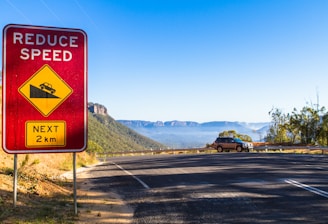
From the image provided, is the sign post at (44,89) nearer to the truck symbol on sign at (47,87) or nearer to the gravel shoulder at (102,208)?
the truck symbol on sign at (47,87)

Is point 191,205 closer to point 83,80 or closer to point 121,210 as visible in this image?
point 121,210

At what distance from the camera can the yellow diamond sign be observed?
18.4 ft

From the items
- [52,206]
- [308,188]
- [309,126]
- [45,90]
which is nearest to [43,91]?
[45,90]

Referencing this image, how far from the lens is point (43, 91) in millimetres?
5688

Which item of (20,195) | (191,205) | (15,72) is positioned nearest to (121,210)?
(191,205)

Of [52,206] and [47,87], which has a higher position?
[47,87]

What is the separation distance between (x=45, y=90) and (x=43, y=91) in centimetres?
4

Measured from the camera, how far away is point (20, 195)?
6.88 metres

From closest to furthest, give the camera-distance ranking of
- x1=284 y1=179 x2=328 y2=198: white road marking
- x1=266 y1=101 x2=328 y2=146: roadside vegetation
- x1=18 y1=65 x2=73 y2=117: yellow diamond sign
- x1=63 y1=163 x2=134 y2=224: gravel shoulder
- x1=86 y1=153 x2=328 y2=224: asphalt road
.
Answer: x1=18 y1=65 x2=73 y2=117: yellow diamond sign, x1=86 y1=153 x2=328 y2=224: asphalt road, x1=63 y1=163 x2=134 y2=224: gravel shoulder, x1=284 y1=179 x2=328 y2=198: white road marking, x1=266 y1=101 x2=328 y2=146: roadside vegetation

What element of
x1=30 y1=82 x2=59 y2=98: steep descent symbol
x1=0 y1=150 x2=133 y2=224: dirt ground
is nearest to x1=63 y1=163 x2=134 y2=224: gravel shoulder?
x1=0 y1=150 x2=133 y2=224: dirt ground

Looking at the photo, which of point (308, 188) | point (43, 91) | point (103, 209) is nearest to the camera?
point (43, 91)

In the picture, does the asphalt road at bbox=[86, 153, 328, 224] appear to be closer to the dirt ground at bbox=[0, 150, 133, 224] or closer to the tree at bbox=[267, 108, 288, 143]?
the dirt ground at bbox=[0, 150, 133, 224]

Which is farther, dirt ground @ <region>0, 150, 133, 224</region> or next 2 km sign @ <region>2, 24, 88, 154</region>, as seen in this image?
dirt ground @ <region>0, 150, 133, 224</region>

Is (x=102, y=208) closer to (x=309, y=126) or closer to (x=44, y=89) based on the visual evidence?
(x=44, y=89)
